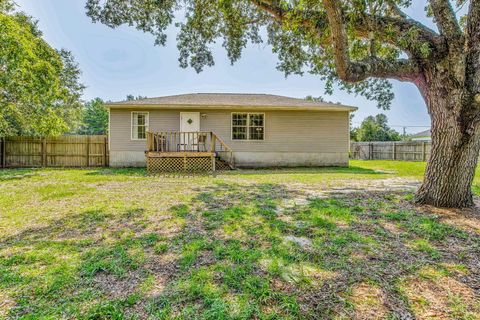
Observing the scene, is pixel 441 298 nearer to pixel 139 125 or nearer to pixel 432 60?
pixel 432 60

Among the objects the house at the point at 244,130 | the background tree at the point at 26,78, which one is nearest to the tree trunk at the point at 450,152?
the house at the point at 244,130

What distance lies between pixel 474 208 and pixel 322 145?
823cm

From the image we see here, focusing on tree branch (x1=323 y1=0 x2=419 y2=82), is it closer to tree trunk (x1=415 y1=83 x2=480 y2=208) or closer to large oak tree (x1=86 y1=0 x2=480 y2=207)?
large oak tree (x1=86 y1=0 x2=480 y2=207)

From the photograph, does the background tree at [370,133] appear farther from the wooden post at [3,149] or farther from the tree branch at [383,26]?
the wooden post at [3,149]

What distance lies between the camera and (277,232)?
10.4ft

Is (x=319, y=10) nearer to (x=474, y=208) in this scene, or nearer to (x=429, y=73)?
(x=429, y=73)

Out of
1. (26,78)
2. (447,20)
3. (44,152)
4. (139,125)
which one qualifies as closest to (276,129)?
(139,125)

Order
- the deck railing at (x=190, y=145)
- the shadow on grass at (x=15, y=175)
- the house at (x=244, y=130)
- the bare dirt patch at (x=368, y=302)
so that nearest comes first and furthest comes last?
the bare dirt patch at (x=368, y=302), the shadow on grass at (x=15, y=175), the deck railing at (x=190, y=145), the house at (x=244, y=130)

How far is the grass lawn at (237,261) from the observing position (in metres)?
1.73

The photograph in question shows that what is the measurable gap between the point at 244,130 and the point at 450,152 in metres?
8.71

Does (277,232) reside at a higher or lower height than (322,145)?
lower

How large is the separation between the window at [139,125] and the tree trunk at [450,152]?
1089 centimetres

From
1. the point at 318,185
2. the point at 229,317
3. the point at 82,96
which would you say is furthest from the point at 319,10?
the point at 82,96

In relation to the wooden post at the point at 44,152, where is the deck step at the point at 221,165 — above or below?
below
